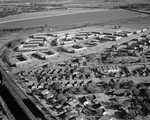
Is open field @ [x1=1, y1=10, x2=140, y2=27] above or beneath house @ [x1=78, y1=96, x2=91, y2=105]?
above

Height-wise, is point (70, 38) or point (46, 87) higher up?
point (70, 38)

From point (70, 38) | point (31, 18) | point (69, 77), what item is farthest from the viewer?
point (31, 18)

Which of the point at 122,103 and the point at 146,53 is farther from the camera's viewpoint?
the point at 146,53

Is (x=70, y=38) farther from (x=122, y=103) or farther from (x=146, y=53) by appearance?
(x=122, y=103)

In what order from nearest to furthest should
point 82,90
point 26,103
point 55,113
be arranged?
point 55,113
point 26,103
point 82,90

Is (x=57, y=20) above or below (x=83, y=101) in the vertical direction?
above

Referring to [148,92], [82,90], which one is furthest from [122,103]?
Result: [82,90]

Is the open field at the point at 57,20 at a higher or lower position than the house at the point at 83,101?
higher

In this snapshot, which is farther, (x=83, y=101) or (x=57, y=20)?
(x=57, y=20)

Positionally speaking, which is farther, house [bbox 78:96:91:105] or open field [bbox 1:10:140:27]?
open field [bbox 1:10:140:27]

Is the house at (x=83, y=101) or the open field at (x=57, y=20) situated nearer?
the house at (x=83, y=101)

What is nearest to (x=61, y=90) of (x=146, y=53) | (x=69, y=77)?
(x=69, y=77)
